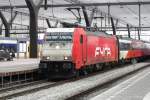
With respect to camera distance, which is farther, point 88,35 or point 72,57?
point 88,35

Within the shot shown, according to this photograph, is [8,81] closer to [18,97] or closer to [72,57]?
[72,57]

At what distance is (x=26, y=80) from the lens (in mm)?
27531

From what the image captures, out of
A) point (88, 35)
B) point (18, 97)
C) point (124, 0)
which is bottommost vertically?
point (18, 97)

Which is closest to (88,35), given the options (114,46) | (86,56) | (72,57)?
(86,56)

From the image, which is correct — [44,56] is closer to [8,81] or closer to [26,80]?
[26,80]

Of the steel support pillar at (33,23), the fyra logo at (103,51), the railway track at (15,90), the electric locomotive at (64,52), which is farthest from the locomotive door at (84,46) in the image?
the steel support pillar at (33,23)

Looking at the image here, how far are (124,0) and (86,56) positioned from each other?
76.3ft

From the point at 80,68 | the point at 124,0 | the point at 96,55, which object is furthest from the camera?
the point at 124,0

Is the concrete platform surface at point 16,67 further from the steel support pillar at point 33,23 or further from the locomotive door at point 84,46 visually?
the steel support pillar at point 33,23

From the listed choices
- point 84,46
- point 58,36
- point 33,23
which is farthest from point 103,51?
point 58,36

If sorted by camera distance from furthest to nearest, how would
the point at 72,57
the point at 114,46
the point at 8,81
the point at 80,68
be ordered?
the point at 114,46 → the point at 80,68 → the point at 72,57 → the point at 8,81

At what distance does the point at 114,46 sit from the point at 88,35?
12612 mm

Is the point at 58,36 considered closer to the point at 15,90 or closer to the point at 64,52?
the point at 64,52

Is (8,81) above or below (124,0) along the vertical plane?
below
